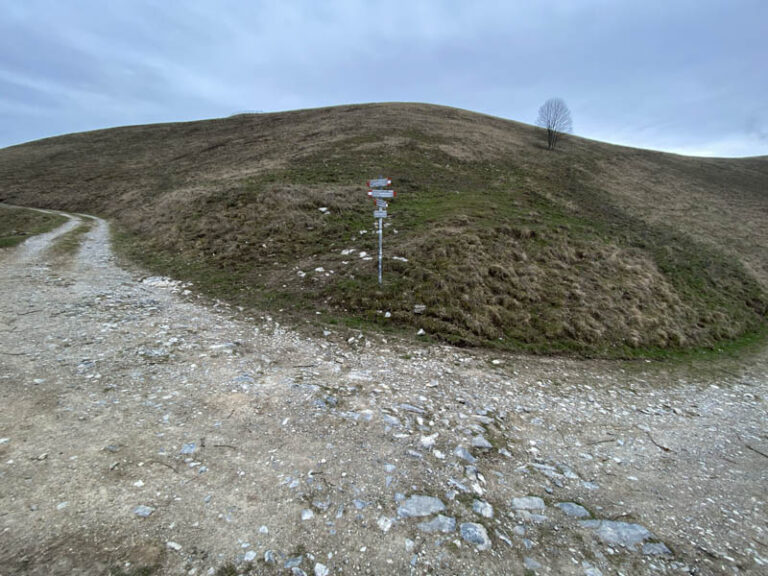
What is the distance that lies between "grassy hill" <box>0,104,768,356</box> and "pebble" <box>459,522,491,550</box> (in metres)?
6.05

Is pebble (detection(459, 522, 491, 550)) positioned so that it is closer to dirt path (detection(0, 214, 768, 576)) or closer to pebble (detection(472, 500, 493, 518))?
dirt path (detection(0, 214, 768, 576))

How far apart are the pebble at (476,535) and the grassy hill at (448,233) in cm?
605

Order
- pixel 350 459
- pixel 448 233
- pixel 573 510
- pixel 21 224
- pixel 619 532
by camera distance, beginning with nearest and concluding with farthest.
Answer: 1. pixel 619 532
2. pixel 573 510
3. pixel 350 459
4. pixel 448 233
5. pixel 21 224

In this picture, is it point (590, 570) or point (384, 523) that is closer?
point (590, 570)

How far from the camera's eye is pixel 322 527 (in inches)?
159

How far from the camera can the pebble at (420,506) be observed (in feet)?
14.3

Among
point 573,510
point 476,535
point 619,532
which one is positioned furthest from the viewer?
point 573,510

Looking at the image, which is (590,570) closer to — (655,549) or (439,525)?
(655,549)

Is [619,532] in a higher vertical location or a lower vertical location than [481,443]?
lower

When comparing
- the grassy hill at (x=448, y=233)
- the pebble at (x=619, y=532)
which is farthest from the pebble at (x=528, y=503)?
the grassy hill at (x=448, y=233)

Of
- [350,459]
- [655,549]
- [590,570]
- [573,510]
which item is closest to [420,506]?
[350,459]

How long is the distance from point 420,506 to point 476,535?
2.53 ft

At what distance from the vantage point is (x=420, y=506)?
4469 mm

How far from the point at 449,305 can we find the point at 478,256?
391 centimetres
